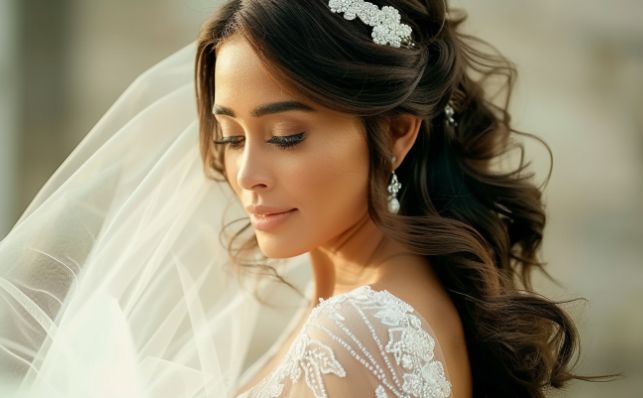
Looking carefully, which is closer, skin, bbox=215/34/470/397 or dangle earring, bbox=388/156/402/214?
skin, bbox=215/34/470/397

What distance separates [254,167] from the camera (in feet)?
6.92

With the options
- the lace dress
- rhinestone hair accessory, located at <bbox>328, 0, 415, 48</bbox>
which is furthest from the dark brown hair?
the lace dress

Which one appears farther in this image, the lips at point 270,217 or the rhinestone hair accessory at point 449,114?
the rhinestone hair accessory at point 449,114

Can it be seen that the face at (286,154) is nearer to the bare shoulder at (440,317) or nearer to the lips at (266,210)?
the lips at (266,210)

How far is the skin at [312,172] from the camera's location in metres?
2.09

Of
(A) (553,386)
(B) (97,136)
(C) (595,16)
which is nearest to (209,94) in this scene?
(B) (97,136)

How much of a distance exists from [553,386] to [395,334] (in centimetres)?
61

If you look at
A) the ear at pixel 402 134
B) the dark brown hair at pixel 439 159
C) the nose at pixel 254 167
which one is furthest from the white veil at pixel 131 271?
the ear at pixel 402 134

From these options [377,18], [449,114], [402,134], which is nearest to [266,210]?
[402,134]

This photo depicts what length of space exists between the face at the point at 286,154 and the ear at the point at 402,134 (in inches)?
4.1

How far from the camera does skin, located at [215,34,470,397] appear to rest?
209 centimetres

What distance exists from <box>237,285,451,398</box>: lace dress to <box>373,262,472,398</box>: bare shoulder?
0.08 meters

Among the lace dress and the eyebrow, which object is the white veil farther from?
the eyebrow

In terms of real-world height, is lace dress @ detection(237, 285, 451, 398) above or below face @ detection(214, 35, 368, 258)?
below
